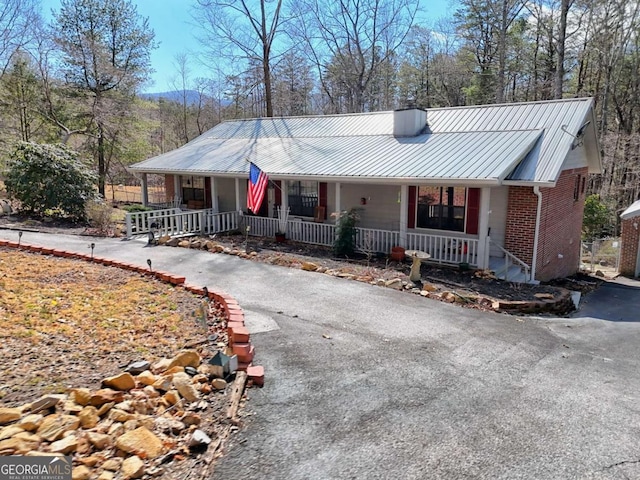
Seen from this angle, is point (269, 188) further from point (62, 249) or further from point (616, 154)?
point (616, 154)

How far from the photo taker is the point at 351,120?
57.0 feet

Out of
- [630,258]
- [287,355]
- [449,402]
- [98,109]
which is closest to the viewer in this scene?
[449,402]

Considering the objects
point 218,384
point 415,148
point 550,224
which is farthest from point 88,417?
point 550,224

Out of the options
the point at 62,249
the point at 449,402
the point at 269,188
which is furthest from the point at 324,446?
the point at 269,188

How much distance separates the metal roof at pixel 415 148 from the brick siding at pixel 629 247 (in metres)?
3.96

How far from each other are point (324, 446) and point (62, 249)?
9.42m

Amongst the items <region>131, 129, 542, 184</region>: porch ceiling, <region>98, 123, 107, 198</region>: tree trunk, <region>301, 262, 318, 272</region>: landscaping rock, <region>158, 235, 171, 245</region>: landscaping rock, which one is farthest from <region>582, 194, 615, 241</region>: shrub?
<region>98, 123, 107, 198</region>: tree trunk

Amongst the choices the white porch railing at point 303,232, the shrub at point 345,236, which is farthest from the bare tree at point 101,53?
the shrub at point 345,236

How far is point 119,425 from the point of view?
3.31 metres

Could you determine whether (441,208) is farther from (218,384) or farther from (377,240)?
(218,384)

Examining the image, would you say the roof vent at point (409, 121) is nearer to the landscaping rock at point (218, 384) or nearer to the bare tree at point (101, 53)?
the landscaping rock at point (218, 384)

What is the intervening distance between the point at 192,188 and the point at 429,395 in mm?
15596

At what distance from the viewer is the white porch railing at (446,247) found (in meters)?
10.8

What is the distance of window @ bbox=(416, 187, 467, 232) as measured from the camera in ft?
38.5
